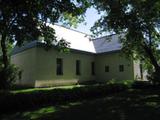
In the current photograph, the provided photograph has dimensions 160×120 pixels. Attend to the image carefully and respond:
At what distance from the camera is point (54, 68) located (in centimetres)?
2473

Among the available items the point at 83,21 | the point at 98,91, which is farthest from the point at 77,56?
the point at 98,91

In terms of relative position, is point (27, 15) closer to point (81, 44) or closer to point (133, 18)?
point (133, 18)

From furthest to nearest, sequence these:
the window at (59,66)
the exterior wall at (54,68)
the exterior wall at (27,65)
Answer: the window at (59,66)
the exterior wall at (27,65)
the exterior wall at (54,68)

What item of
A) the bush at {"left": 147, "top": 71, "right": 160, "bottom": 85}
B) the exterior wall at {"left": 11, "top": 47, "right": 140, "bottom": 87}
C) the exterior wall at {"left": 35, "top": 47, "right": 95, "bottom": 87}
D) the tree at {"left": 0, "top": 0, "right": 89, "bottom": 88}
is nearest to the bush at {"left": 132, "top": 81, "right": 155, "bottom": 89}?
the bush at {"left": 147, "top": 71, "right": 160, "bottom": 85}

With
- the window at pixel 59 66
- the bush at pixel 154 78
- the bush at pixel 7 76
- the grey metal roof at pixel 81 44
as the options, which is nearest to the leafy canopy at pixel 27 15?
the bush at pixel 7 76

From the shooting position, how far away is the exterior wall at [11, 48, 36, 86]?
77.7ft

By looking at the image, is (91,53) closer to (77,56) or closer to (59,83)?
(77,56)

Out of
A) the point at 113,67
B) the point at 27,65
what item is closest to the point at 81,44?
the point at 113,67

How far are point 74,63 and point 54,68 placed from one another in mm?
3329

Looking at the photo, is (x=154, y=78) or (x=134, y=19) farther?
(x=154, y=78)

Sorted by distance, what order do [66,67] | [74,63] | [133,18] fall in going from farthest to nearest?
[74,63], [66,67], [133,18]

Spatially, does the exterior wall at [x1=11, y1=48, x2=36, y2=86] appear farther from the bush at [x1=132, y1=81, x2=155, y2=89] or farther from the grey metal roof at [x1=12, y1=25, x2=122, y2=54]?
the bush at [x1=132, y1=81, x2=155, y2=89]

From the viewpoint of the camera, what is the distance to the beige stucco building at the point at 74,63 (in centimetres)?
2373

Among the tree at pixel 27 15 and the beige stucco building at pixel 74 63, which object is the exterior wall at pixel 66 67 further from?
the tree at pixel 27 15
